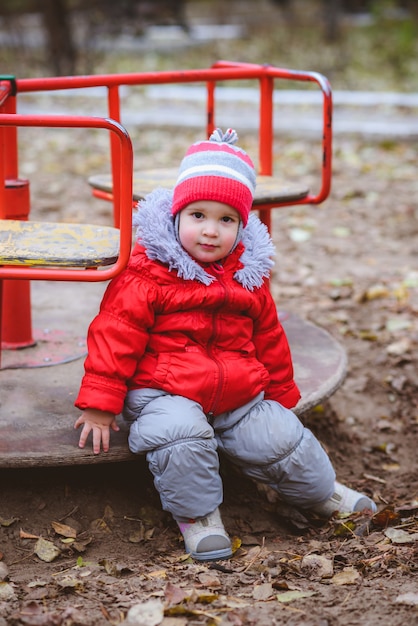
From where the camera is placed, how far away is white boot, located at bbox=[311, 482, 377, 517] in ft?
9.49

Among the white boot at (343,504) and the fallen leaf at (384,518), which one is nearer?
the fallen leaf at (384,518)

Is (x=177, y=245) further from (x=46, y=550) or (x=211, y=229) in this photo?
(x=46, y=550)

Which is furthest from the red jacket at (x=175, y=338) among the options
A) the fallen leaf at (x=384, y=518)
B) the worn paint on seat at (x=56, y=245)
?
the fallen leaf at (x=384, y=518)

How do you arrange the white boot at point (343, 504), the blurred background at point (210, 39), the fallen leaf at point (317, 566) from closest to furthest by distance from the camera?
the fallen leaf at point (317, 566) < the white boot at point (343, 504) < the blurred background at point (210, 39)

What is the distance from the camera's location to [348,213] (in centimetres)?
639

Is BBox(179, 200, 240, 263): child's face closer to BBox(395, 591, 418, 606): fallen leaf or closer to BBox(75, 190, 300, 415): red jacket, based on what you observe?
BBox(75, 190, 300, 415): red jacket

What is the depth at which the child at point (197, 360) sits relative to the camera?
2.59 m

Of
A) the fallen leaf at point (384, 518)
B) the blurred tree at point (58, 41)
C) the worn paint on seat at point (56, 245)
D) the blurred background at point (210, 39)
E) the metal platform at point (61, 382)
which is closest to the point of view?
the worn paint on seat at point (56, 245)

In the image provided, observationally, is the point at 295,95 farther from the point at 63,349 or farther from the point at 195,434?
the point at 195,434

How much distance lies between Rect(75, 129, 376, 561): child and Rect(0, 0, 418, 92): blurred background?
9.27m

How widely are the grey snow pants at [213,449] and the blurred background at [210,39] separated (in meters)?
9.40

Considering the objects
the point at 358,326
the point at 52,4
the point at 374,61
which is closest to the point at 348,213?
the point at 358,326

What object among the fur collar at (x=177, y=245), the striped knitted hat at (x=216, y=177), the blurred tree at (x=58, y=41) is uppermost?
the blurred tree at (x=58, y=41)

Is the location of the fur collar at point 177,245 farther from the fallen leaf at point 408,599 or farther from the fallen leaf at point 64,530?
the fallen leaf at point 408,599
